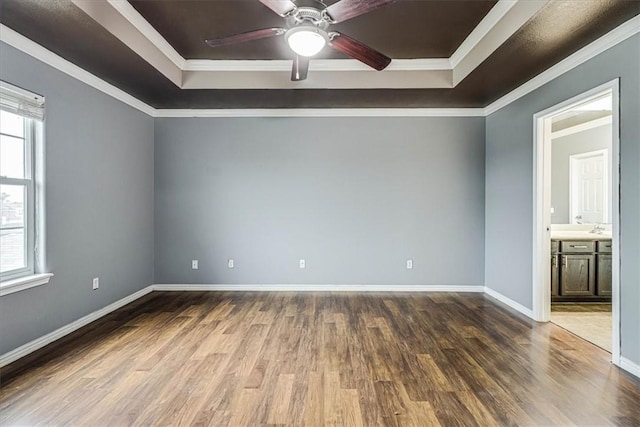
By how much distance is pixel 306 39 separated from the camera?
88.1 inches

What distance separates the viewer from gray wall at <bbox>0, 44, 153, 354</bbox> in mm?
2873

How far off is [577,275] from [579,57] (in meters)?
2.67

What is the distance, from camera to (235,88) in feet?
13.3

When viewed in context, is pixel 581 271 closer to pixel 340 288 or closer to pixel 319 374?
pixel 340 288

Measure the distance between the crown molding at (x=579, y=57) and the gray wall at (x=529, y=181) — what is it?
0.05 m

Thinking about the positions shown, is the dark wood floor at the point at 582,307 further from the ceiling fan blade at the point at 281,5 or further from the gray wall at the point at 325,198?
the ceiling fan blade at the point at 281,5

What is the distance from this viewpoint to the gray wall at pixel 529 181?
255 centimetres

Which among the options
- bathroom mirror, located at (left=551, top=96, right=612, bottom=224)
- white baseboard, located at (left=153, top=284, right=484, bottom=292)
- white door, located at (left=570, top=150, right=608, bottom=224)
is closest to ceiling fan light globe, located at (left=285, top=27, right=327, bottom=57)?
white baseboard, located at (left=153, top=284, right=484, bottom=292)

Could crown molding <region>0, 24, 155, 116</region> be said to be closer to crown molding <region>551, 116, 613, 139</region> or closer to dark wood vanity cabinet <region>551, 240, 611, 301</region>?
dark wood vanity cabinet <region>551, 240, 611, 301</region>

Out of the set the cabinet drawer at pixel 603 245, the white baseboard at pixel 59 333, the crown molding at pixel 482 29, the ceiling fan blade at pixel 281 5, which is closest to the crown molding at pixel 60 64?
the ceiling fan blade at pixel 281 5

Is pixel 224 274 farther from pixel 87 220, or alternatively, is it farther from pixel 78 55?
pixel 78 55

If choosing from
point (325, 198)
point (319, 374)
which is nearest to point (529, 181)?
point (325, 198)

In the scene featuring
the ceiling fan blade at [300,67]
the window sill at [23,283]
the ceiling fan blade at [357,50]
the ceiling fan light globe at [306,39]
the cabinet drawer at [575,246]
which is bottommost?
the window sill at [23,283]

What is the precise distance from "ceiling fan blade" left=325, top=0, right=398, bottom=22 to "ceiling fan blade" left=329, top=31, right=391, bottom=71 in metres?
0.19
